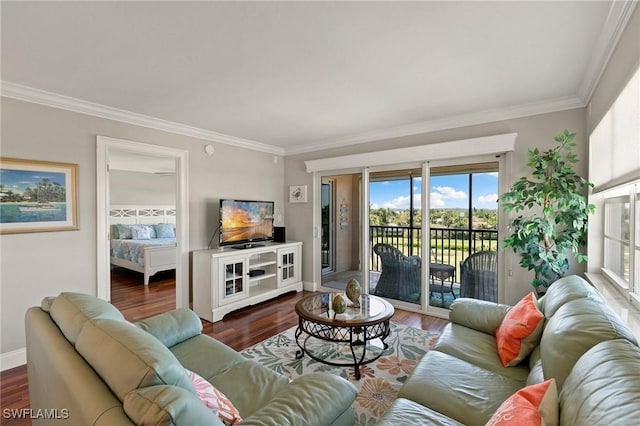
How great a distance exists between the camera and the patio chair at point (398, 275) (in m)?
3.88

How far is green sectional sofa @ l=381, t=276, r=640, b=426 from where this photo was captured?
0.84 meters

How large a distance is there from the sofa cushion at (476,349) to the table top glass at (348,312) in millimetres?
484

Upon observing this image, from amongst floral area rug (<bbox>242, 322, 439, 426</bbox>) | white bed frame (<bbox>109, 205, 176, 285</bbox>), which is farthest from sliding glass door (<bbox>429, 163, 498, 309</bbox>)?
white bed frame (<bbox>109, 205, 176, 285</bbox>)

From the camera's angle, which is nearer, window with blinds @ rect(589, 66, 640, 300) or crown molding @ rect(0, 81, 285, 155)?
window with blinds @ rect(589, 66, 640, 300)

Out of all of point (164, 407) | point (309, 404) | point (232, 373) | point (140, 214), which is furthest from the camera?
point (140, 214)

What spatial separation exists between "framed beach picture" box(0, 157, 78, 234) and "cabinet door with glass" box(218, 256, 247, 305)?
59.6 inches

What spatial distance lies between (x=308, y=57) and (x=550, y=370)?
2.17m

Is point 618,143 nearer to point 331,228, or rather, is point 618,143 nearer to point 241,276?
point 331,228

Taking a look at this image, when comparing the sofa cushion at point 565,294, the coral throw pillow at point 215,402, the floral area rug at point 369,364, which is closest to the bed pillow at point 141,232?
the floral area rug at point 369,364

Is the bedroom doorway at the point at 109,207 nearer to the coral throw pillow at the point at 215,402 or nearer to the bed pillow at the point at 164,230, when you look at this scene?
the bed pillow at the point at 164,230

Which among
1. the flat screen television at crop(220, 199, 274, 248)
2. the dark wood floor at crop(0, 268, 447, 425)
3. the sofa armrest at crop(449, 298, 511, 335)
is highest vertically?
the flat screen television at crop(220, 199, 274, 248)

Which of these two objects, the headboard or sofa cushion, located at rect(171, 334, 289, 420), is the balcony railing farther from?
the headboard

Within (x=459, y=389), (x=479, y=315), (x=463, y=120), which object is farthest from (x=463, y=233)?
(x=459, y=389)

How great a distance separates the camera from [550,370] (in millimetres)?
1252
